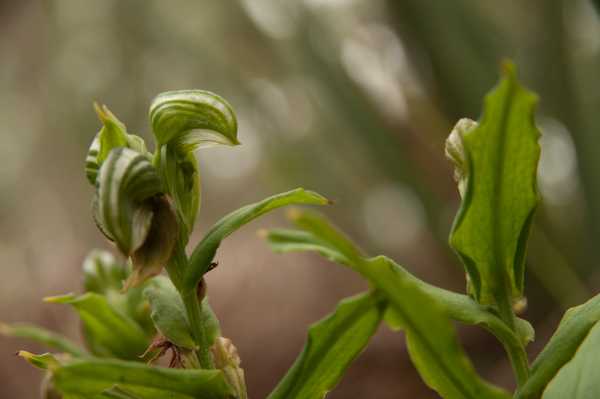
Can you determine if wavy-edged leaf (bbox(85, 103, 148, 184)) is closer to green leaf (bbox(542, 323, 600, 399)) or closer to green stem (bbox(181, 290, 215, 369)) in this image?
green stem (bbox(181, 290, 215, 369))

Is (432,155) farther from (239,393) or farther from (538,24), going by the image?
(239,393)

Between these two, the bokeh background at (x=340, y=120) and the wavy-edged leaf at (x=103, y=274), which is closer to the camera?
the wavy-edged leaf at (x=103, y=274)

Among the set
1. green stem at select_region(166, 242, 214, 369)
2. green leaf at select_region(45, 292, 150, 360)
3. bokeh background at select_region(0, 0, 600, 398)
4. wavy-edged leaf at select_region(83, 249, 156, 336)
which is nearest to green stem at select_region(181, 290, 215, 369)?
green stem at select_region(166, 242, 214, 369)

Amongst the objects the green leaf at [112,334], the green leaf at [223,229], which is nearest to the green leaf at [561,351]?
the green leaf at [223,229]

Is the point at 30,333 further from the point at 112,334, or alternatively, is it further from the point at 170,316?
the point at 112,334

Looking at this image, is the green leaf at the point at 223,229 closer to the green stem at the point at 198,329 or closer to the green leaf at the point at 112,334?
the green stem at the point at 198,329

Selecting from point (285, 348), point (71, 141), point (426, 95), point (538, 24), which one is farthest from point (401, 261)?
point (71, 141)
